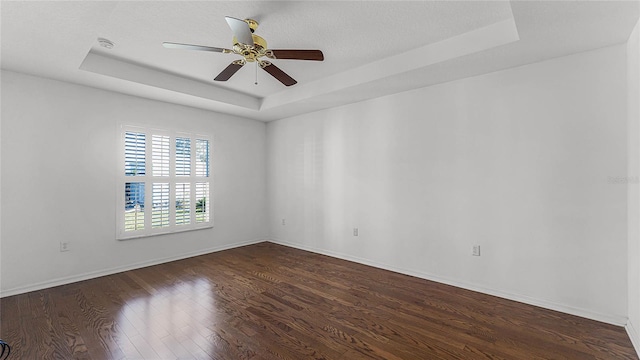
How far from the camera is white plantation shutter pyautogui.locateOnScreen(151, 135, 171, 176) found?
4195 millimetres

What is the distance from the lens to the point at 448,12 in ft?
7.73

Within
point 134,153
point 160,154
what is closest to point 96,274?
point 134,153

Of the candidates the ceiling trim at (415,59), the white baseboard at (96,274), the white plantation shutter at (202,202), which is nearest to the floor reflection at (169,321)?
the white baseboard at (96,274)

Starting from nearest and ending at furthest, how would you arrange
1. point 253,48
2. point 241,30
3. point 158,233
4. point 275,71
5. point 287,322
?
1. point 241,30
2. point 253,48
3. point 287,322
4. point 275,71
5. point 158,233

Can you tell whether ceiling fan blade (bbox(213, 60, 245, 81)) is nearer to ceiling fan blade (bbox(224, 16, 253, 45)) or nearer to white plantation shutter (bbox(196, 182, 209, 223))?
ceiling fan blade (bbox(224, 16, 253, 45))

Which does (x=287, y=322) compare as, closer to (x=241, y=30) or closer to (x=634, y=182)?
(x=241, y=30)

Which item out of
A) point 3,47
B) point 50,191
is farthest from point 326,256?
point 3,47

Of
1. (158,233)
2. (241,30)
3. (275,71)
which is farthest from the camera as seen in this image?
(158,233)

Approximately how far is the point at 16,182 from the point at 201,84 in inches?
93.9

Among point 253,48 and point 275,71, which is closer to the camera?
point 253,48

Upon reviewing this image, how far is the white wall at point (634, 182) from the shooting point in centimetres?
212

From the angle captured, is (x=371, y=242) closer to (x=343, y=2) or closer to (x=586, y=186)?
(x=586, y=186)

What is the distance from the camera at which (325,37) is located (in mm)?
2793

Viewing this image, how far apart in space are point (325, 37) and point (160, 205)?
341 centimetres
